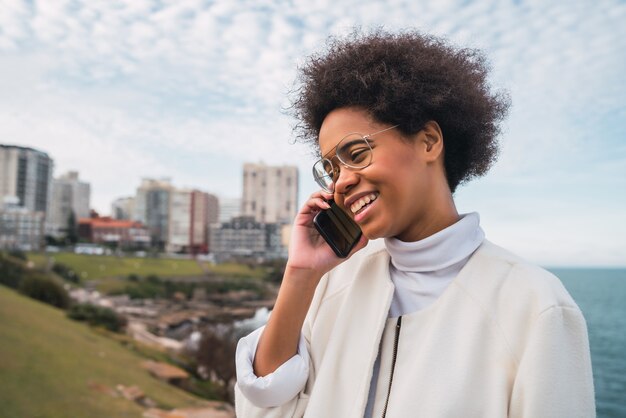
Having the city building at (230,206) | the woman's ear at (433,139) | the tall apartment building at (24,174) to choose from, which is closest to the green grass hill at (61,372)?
the woman's ear at (433,139)

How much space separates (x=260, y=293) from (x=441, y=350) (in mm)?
34877

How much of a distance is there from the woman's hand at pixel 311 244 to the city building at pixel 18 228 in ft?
112

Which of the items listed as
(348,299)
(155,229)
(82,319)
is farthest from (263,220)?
(348,299)

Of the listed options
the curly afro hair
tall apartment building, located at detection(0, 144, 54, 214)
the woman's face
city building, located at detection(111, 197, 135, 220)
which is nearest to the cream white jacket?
the woman's face

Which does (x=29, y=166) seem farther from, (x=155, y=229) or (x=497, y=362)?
(x=497, y=362)

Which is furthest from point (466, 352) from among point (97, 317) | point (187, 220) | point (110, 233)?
point (187, 220)

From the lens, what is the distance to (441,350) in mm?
818

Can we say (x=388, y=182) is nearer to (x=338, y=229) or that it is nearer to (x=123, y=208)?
(x=338, y=229)

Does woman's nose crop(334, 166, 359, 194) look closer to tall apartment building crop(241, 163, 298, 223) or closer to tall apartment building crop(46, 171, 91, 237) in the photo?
tall apartment building crop(241, 163, 298, 223)

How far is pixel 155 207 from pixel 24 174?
13.0 meters

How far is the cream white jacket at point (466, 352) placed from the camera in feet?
2.41

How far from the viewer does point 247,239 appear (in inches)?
1719

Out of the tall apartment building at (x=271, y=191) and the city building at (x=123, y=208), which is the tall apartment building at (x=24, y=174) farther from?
the tall apartment building at (x=271, y=191)

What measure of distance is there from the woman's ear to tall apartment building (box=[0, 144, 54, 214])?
38776 millimetres
